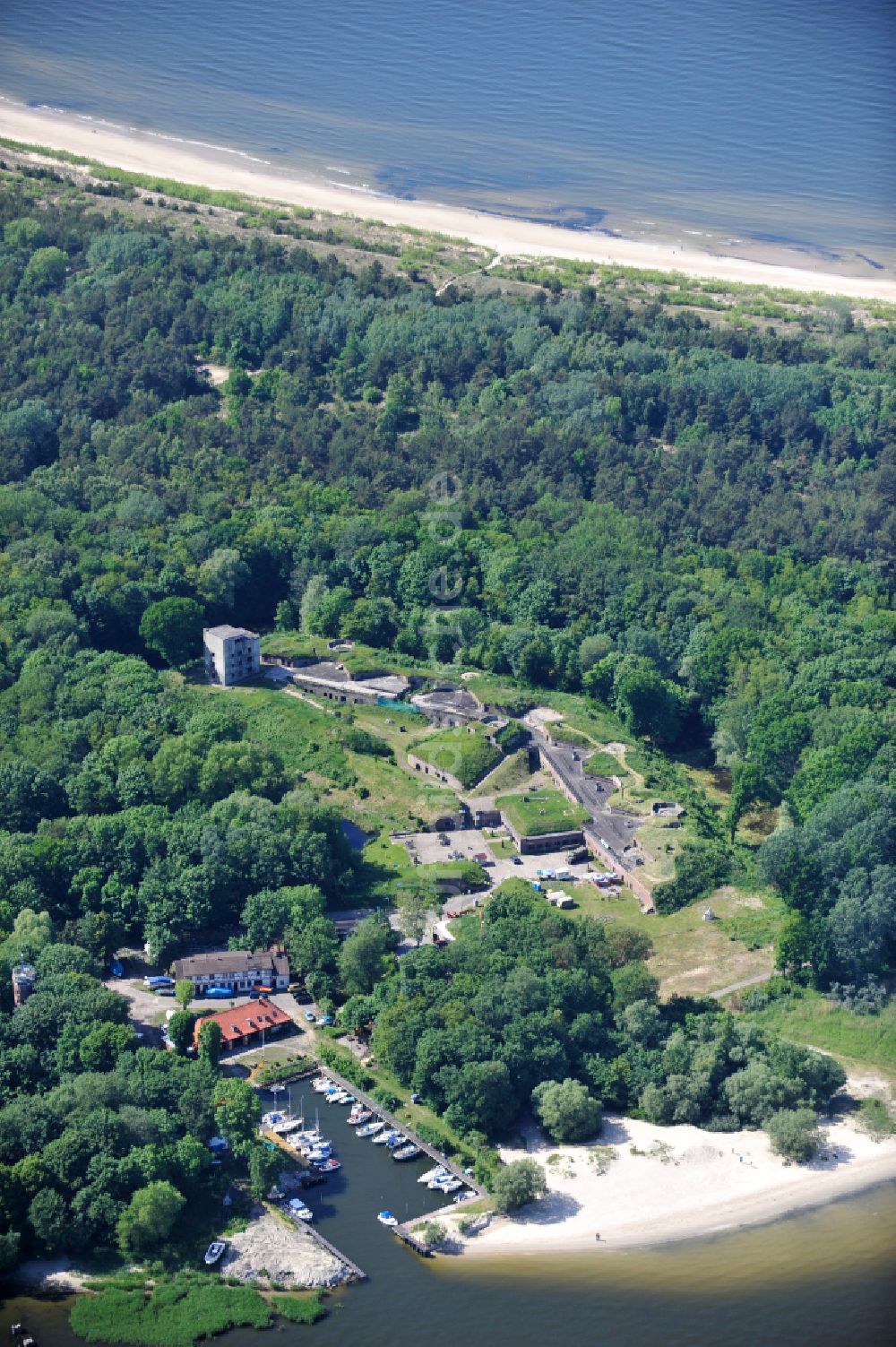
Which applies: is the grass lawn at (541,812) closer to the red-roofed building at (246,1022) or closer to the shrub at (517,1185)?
the red-roofed building at (246,1022)

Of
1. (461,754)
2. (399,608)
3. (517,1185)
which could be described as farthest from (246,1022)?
(399,608)

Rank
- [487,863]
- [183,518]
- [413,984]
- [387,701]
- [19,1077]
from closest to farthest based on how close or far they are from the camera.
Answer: [19,1077] < [413,984] < [487,863] < [387,701] < [183,518]

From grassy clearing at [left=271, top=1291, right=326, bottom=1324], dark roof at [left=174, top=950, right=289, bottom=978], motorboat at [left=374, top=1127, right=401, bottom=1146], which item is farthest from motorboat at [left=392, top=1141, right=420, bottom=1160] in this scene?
dark roof at [left=174, top=950, right=289, bottom=978]

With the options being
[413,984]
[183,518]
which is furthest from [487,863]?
[183,518]

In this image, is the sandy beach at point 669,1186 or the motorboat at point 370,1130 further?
the motorboat at point 370,1130

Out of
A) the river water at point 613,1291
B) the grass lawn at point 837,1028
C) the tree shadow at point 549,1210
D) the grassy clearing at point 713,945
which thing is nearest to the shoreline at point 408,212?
the grassy clearing at point 713,945

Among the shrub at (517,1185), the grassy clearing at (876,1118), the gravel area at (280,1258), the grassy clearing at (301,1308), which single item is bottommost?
the grassy clearing at (301,1308)

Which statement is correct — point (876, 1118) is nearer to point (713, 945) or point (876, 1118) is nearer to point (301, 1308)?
point (713, 945)

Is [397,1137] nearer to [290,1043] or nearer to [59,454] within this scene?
[290,1043]
